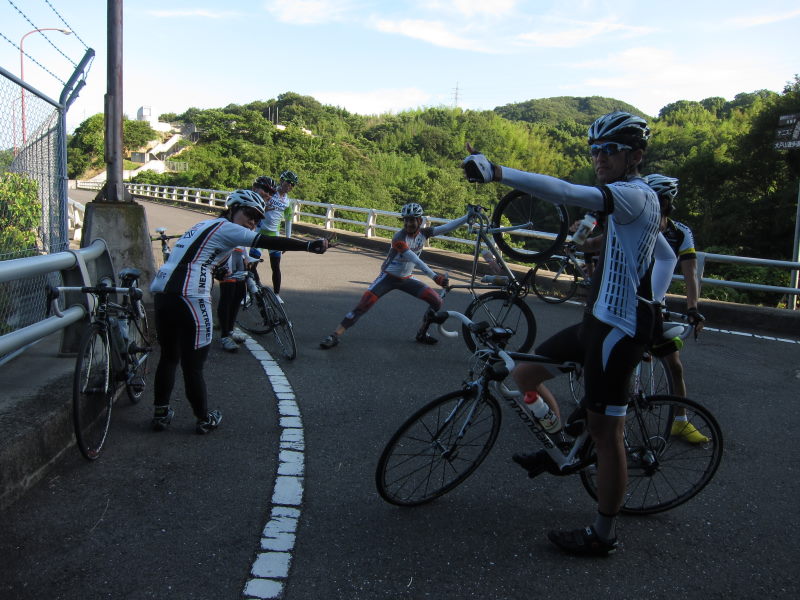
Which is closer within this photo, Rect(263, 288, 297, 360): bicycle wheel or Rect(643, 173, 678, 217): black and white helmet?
Rect(643, 173, 678, 217): black and white helmet

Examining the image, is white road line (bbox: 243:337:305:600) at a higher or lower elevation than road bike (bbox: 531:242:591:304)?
lower

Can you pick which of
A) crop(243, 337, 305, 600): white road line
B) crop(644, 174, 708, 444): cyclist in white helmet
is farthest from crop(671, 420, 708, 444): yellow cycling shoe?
crop(243, 337, 305, 600): white road line

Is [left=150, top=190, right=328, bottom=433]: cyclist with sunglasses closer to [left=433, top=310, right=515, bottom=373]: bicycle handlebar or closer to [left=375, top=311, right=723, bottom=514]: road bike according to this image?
[left=433, top=310, right=515, bottom=373]: bicycle handlebar

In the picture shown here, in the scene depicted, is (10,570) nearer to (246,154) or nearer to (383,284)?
(383,284)

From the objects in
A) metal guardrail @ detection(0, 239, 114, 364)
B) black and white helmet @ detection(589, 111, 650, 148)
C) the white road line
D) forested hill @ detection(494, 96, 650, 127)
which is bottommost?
the white road line

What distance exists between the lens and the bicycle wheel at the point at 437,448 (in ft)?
11.5

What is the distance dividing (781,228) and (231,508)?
1287 inches

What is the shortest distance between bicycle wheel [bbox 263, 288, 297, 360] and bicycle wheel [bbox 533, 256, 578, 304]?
5509 millimetres

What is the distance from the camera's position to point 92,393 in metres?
4.30

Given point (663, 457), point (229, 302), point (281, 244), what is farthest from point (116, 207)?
point (663, 457)

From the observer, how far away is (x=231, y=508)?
3.56 m

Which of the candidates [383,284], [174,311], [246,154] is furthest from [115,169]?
[246,154]

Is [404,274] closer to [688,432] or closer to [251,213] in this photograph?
[251,213]

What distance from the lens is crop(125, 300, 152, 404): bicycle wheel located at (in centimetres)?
490
